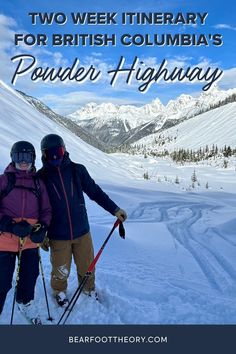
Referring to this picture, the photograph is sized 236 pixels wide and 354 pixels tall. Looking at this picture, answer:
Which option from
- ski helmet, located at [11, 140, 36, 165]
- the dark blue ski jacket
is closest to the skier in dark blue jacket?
the dark blue ski jacket

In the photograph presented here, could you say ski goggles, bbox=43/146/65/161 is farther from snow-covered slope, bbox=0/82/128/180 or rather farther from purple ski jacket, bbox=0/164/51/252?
snow-covered slope, bbox=0/82/128/180

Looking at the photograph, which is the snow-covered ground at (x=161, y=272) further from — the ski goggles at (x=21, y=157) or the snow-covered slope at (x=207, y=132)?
the snow-covered slope at (x=207, y=132)

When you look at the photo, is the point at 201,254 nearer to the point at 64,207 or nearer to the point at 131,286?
the point at 131,286

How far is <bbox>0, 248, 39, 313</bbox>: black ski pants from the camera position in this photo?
4121mm

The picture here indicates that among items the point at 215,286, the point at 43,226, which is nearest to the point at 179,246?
the point at 215,286

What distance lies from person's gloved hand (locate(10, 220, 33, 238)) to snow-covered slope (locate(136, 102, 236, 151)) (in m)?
93.6

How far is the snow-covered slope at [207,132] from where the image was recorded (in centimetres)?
10825

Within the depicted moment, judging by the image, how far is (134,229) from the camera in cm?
936

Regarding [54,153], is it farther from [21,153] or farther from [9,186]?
[9,186]

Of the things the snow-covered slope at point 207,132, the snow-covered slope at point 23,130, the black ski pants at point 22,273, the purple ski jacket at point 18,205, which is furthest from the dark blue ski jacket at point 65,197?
the snow-covered slope at point 207,132

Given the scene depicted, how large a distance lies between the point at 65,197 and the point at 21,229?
74 cm

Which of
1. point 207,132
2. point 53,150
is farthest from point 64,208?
point 207,132
